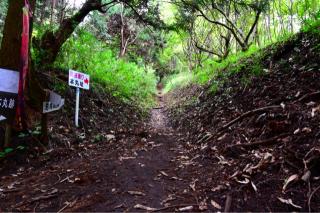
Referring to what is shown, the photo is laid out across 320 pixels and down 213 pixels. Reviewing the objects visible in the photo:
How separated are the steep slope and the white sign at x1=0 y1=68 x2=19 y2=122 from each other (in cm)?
333

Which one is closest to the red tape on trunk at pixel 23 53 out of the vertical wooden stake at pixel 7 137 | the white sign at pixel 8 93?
the white sign at pixel 8 93

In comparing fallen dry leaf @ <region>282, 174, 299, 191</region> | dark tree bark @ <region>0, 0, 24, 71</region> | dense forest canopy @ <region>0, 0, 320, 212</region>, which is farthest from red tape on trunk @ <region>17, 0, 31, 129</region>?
fallen dry leaf @ <region>282, 174, 299, 191</region>

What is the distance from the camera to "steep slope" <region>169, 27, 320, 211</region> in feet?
10.3

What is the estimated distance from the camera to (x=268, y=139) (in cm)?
419

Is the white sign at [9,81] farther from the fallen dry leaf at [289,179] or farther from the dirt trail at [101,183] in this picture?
the fallen dry leaf at [289,179]

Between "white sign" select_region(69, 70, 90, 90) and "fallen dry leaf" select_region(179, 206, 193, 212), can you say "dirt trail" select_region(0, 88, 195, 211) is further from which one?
"white sign" select_region(69, 70, 90, 90)

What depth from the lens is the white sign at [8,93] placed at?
5.24 m

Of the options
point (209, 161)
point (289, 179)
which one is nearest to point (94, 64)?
point (209, 161)

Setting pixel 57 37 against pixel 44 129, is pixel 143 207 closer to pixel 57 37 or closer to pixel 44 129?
pixel 44 129

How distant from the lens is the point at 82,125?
285 inches

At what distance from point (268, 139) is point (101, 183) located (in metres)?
2.36

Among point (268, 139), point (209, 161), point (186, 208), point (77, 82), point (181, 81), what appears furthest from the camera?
point (181, 81)

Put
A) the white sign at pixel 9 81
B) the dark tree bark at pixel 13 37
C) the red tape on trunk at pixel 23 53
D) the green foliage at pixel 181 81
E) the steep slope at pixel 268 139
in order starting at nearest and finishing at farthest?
the steep slope at pixel 268 139, the red tape on trunk at pixel 23 53, the white sign at pixel 9 81, the dark tree bark at pixel 13 37, the green foliage at pixel 181 81

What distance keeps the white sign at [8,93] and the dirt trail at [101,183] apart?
3.40 feet
